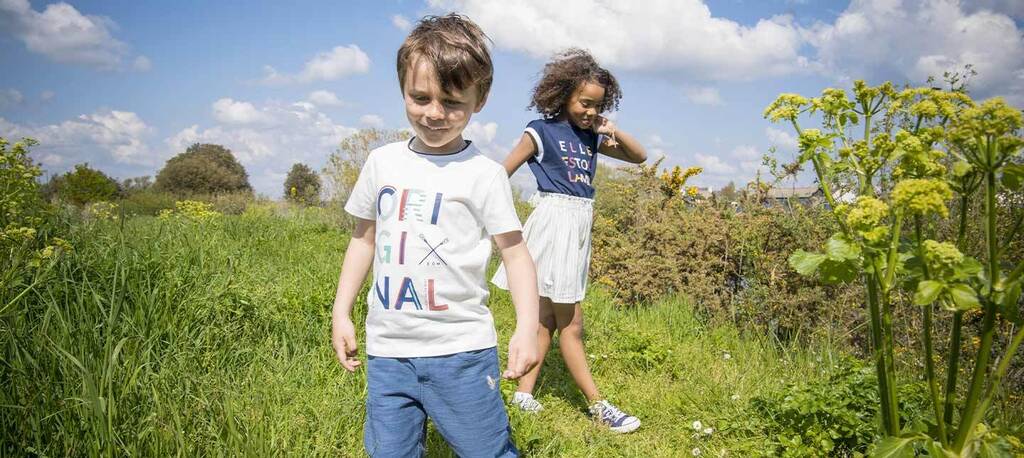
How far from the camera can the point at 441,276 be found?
5.62 feet

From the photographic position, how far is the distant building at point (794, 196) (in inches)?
186

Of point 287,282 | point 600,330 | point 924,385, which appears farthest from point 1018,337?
point 287,282

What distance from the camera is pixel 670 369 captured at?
376 cm

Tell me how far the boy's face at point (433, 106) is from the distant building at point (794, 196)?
3783 millimetres

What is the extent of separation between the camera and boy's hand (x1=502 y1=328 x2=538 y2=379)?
1.68 m

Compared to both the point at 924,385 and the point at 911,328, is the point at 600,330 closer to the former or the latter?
the point at 911,328

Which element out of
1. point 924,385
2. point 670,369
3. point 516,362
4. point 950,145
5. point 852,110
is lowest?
point 670,369

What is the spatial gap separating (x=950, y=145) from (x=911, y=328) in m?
2.37

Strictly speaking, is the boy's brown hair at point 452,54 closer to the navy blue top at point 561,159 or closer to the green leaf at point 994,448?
the navy blue top at point 561,159

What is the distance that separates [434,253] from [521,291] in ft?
0.91

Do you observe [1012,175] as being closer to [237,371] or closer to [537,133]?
[537,133]

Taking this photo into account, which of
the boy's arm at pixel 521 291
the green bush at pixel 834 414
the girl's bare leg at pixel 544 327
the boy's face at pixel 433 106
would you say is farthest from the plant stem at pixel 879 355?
the girl's bare leg at pixel 544 327

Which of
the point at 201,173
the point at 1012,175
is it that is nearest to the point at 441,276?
the point at 1012,175

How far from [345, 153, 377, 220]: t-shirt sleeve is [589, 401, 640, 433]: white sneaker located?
5.84 ft
